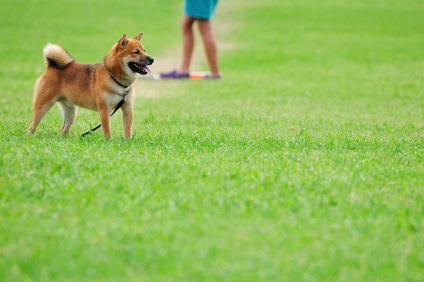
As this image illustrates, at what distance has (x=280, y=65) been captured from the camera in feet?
56.9

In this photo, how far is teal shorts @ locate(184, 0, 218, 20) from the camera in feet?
43.1

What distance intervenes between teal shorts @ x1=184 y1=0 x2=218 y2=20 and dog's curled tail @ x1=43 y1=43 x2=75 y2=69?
20.0 feet

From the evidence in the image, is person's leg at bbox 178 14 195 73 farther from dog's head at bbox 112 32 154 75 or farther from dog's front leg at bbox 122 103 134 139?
dog's front leg at bbox 122 103 134 139

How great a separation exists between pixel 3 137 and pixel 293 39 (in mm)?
16050

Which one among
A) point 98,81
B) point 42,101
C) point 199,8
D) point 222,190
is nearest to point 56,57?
point 42,101

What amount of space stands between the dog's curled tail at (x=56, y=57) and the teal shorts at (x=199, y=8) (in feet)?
20.0

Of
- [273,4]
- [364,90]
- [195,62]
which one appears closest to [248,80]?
[364,90]

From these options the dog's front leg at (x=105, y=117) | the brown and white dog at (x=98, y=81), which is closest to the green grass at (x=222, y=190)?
the dog's front leg at (x=105, y=117)

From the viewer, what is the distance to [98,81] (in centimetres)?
712

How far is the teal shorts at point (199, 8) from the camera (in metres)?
13.1

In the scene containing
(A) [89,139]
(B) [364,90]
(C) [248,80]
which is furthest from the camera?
(C) [248,80]

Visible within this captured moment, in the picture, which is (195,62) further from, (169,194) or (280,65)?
(169,194)

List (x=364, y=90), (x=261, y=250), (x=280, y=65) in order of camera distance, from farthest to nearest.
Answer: (x=280, y=65) → (x=364, y=90) → (x=261, y=250)

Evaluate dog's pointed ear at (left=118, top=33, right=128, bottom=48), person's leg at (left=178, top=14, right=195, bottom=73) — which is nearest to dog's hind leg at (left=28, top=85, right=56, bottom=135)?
dog's pointed ear at (left=118, top=33, right=128, bottom=48)
